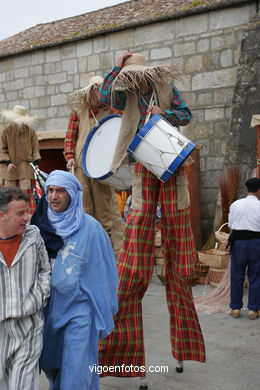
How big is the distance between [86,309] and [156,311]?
2287 mm

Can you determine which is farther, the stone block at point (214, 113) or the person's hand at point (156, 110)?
the stone block at point (214, 113)

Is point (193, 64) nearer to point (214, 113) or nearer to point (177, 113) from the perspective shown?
point (214, 113)

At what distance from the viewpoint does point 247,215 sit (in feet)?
17.3

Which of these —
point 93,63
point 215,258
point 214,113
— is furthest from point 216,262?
point 93,63

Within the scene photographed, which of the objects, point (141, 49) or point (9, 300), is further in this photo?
point (141, 49)

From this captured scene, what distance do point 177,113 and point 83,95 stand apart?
179cm

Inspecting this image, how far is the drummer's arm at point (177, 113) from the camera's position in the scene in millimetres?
3604

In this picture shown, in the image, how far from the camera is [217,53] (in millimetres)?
7816

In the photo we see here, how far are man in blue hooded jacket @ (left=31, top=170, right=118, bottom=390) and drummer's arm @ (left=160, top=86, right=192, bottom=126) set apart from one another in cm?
90

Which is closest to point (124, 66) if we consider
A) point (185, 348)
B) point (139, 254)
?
point (139, 254)

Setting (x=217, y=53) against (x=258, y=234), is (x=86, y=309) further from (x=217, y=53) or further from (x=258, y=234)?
(x=217, y=53)

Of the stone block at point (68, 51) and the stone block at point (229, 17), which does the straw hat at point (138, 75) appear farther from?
the stone block at point (68, 51)

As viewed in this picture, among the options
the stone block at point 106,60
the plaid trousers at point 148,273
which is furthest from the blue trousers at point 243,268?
the stone block at point 106,60

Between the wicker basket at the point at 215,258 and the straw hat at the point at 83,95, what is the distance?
228 centimetres
